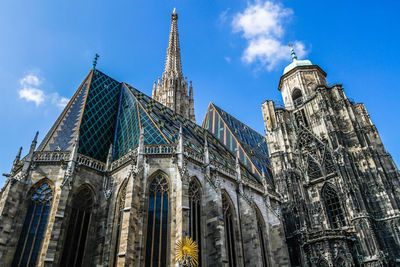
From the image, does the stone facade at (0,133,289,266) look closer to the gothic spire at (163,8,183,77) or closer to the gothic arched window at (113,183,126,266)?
the gothic arched window at (113,183,126,266)

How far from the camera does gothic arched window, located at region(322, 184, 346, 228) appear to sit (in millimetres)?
19309

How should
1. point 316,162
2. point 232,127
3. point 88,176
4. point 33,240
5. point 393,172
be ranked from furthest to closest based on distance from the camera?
point 232,127 < point 316,162 < point 393,172 < point 88,176 < point 33,240

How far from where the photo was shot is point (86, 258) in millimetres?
14109

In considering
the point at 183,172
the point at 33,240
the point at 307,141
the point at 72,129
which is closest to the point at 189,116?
the point at 307,141

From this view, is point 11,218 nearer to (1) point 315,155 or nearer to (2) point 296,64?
(1) point 315,155

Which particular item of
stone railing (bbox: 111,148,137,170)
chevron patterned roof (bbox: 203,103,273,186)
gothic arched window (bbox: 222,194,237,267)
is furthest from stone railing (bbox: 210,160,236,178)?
chevron patterned roof (bbox: 203,103,273,186)

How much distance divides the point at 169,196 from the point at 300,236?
10.0m

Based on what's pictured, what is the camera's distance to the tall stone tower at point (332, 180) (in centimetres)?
1719

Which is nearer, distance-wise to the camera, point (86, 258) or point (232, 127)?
point (86, 258)

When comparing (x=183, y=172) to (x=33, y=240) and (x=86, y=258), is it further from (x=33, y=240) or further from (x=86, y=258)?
(x=33, y=240)

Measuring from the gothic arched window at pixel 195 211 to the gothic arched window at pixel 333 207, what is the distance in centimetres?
1002

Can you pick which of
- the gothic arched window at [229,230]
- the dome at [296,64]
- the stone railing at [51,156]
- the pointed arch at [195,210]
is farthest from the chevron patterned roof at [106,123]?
the dome at [296,64]

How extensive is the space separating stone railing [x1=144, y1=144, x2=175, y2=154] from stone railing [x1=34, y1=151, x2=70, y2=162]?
447 centimetres

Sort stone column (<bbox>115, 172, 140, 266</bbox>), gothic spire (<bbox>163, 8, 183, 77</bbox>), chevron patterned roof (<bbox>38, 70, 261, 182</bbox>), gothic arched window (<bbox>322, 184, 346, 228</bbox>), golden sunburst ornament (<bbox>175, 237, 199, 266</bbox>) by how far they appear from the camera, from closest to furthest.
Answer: stone column (<bbox>115, 172, 140, 266</bbox>) < golden sunburst ornament (<bbox>175, 237, 199, 266</bbox>) < chevron patterned roof (<bbox>38, 70, 261, 182</bbox>) < gothic arched window (<bbox>322, 184, 346, 228</bbox>) < gothic spire (<bbox>163, 8, 183, 77</bbox>)
